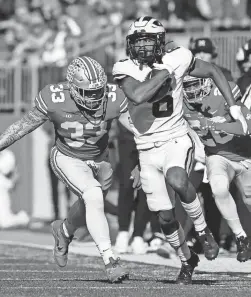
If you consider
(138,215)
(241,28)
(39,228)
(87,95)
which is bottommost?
(39,228)

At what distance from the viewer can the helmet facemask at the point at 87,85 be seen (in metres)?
8.61

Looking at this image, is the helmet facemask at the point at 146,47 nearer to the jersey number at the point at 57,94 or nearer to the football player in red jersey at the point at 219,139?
the jersey number at the point at 57,94

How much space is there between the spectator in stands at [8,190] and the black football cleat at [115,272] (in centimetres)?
781

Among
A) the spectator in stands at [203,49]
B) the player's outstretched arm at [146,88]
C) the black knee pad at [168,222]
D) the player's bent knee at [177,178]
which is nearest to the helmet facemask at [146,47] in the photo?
the player's outstretched arm at [146,88]

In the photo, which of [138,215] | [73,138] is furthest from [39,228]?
[73,138]

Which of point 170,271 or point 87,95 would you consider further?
point 170,271

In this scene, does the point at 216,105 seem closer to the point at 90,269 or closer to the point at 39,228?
the point at 90,269

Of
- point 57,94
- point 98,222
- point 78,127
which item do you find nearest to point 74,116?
point 78,127

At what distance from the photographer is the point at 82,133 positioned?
883 centimetres

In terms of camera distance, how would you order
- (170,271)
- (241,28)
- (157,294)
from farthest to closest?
(241,28) < (170,271) < (157,294)

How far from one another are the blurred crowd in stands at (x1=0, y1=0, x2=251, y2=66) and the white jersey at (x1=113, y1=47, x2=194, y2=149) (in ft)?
20.9

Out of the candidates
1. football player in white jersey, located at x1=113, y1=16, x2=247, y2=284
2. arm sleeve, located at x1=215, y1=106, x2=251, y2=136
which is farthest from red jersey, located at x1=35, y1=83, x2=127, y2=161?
arm sleeve, located at x1=215, y1=106, x2=251, y2=136

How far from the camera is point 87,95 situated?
8633 millimetres

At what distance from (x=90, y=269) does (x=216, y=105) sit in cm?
180
